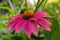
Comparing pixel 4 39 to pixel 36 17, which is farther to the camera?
pixel 4 39

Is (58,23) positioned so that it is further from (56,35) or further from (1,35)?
(1,35)

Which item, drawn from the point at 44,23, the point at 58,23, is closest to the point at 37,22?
the point at 44,23

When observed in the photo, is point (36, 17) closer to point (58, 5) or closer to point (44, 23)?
point (44, 23)

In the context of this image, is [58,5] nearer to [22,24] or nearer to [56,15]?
[56,15]

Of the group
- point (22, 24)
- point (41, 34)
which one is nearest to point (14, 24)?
point (22, 24)

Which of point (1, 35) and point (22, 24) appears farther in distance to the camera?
point (1, 35)
